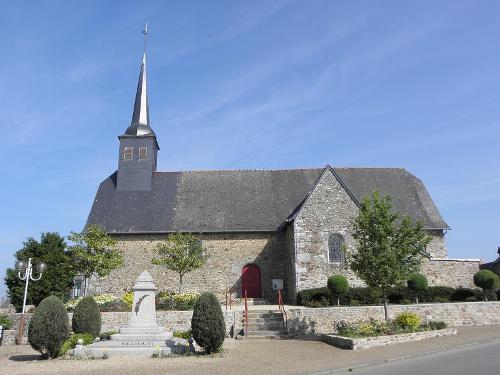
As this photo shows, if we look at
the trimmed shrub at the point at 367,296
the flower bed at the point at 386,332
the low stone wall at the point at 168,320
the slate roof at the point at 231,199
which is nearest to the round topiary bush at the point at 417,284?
the trimmed shrub at the point at 367,296

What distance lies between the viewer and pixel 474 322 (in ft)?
50.5

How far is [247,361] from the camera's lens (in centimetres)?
947

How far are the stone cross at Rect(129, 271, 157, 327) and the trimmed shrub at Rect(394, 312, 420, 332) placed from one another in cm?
776

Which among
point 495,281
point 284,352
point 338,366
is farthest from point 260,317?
point 495,281

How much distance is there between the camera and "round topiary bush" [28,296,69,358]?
10031 mm

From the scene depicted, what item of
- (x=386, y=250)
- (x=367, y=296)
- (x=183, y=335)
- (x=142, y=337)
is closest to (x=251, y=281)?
(x=367, y=296)

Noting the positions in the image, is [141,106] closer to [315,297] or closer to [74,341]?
[315,297]

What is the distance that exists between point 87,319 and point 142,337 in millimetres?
2614

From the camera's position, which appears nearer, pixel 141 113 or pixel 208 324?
pixel 208 324

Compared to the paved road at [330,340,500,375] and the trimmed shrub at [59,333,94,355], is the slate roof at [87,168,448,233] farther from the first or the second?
the paved road at [330,340,500,375]

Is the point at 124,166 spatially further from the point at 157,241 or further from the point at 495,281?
the point at 495,281

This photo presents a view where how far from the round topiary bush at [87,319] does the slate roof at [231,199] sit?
8.91m

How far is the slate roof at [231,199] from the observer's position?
22641 millimetres

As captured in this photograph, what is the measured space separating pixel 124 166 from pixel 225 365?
18464 mm
